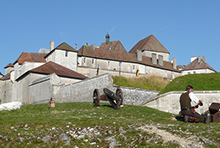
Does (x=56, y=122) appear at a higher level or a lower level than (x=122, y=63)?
lower

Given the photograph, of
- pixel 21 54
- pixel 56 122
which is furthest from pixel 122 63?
pixel 56 122

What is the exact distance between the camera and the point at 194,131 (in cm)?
1335

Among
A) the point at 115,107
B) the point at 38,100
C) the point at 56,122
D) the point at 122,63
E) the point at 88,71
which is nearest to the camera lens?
the point at 56,122

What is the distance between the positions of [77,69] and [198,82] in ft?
112

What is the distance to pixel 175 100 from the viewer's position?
29.9 m

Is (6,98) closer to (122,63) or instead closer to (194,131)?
(122,63)

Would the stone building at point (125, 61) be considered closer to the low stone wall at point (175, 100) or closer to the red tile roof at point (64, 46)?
the red tile roof at point (64, 46)

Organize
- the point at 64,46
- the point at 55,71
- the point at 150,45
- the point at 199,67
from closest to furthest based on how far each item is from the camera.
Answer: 1. the point at 55,71
2. the point at 64,46
3. the point at 150,45
4. the point at 199,67

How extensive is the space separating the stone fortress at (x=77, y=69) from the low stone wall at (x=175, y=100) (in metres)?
6.22

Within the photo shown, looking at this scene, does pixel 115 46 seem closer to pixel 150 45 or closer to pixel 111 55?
pixel 150 45

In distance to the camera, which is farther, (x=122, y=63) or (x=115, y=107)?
(x=122, y=63)

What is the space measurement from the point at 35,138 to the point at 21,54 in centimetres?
5673

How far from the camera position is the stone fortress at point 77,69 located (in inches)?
1548

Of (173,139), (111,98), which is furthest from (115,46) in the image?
(173,139)
